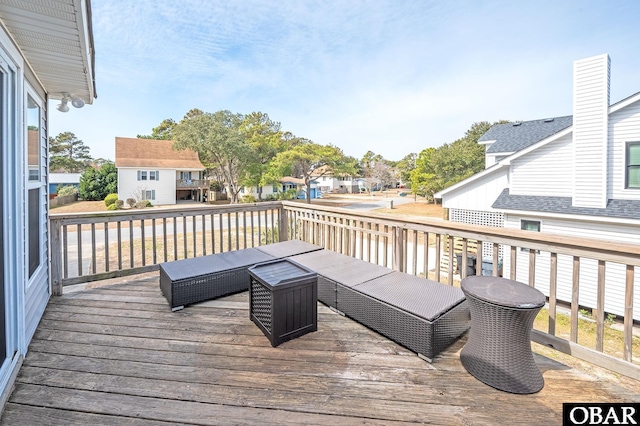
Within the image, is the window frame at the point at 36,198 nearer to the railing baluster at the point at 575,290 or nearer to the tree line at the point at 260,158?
the railing baluster at the point at 575,290

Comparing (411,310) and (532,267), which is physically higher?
(532,267)

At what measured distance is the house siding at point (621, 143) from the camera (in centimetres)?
685

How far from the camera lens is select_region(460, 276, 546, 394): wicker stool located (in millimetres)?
1706

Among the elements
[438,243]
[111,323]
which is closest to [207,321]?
[111,323]

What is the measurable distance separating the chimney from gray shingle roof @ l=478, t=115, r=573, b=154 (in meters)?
4.44

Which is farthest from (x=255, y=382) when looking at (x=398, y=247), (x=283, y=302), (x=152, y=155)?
(x=152, y=155)

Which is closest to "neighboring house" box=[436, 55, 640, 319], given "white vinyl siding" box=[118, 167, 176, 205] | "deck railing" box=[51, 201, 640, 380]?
"deck railing" box=[51, 201, 640, 380]

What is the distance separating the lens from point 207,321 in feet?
8.63

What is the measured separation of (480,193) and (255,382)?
1068cm

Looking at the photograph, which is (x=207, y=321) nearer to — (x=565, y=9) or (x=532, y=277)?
(x=532, y=277)

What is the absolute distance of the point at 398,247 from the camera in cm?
312

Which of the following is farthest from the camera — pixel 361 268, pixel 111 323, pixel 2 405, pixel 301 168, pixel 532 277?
pixel 301 168

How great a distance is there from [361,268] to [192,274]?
5.46ft

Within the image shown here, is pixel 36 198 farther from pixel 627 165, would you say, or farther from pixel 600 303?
pixel 627 165
